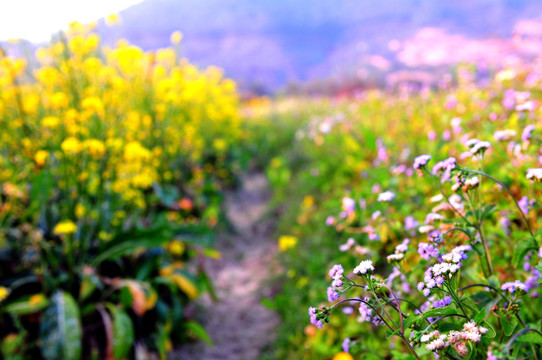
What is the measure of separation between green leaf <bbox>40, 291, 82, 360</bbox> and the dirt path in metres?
0.69

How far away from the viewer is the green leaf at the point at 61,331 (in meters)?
1.88

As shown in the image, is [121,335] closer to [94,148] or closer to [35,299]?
[35,299]

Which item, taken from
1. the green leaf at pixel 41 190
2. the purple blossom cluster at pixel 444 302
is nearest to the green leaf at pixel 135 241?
the green leaf at pixel 41 190

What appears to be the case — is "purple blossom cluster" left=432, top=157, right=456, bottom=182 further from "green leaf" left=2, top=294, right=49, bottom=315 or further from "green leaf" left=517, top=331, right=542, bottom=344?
"green leaf" left=2, top=294, right=49, bottom=315

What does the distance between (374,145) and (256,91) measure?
18.9m

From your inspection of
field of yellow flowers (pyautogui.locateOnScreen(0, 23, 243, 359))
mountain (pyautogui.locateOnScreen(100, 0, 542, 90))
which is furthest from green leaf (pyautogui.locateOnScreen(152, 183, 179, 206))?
mountain (pyautogui.locateOnScreen(100, 0, 542, 90))

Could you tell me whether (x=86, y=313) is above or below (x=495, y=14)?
below

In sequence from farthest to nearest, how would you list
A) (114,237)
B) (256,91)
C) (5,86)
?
1. (256,91)
2. (5,86)
3. (114,237)

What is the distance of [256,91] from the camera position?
21.5 m

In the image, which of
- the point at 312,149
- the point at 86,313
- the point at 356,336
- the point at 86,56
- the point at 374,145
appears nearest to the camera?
the point at 356,336

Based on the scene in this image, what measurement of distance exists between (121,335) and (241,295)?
1301mm

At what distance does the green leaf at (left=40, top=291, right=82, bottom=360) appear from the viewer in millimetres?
1884

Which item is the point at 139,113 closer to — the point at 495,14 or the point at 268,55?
the point at 495,14

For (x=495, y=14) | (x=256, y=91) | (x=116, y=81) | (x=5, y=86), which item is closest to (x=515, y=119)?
(x=116, y=81)
